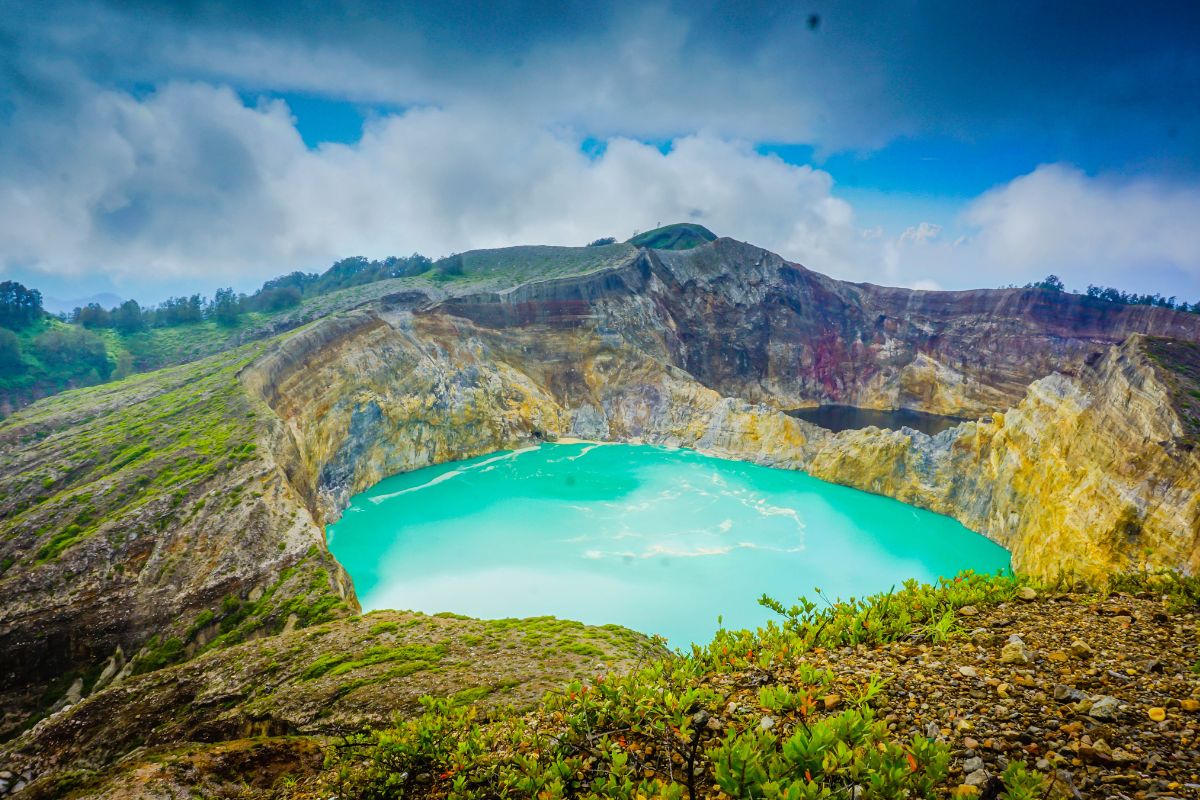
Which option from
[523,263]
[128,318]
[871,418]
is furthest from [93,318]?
[871,418]

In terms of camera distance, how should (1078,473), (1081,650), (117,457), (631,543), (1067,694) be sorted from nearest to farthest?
(1067,694) < (1081,650) < (1078,473) < (117,457) < (631,543)

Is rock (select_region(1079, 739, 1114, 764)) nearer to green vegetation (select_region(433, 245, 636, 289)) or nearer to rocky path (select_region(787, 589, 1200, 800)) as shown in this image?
rocky path (select_region(787, 589, 1200, 800))

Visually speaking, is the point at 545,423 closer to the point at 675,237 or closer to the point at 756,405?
the point at 756,405

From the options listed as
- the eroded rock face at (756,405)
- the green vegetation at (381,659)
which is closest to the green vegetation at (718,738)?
the green vegetation at (381,659)

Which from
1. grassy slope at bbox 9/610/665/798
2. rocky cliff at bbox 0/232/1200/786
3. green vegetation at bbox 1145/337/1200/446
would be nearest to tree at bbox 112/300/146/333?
rocky cliff at bbox 0/232/1200/786

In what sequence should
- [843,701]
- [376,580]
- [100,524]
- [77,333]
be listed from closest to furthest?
[843,701]
[100,524]
[376,580]
[77,333]

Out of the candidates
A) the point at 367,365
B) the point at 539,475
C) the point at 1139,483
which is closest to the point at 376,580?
the point at 539,475

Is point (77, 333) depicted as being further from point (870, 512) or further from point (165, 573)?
point (870, 512)
